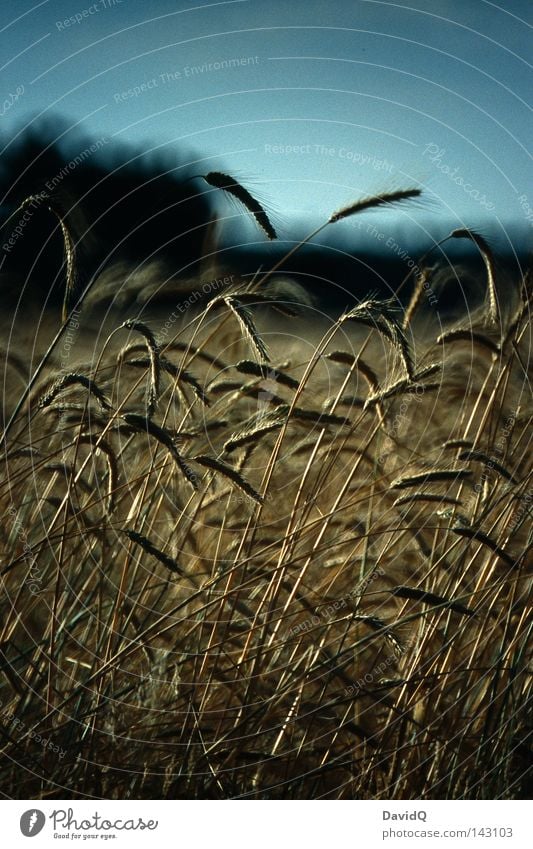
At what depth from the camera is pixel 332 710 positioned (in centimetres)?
197

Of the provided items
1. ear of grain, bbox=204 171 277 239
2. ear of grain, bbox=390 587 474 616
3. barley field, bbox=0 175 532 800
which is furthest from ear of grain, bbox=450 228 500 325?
ear of grain, bbox=390 587 474 616

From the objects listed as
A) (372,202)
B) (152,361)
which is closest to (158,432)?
(152,361)

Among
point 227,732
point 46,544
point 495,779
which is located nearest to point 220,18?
point 46,544

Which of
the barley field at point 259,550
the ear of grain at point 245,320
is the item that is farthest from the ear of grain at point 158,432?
the ear of grain at point 245,320

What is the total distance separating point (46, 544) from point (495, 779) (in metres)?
1.17

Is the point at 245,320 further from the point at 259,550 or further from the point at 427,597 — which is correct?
the point at 427,597

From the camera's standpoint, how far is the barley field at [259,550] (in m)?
1.84

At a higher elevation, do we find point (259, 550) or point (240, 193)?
point (240, 193)

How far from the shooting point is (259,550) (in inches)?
77.2

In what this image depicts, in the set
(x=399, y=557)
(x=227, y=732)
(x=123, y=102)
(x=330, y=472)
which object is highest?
(x=123, y=102)

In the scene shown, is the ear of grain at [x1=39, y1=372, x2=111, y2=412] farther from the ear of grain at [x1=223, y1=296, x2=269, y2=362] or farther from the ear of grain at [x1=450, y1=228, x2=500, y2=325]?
the ear of grain at [x1=450, y1=228, x2=500, y2=325]

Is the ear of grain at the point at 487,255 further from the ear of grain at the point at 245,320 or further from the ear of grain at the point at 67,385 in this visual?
the ear of grain at the point at 67,385

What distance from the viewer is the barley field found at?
72.4 inches

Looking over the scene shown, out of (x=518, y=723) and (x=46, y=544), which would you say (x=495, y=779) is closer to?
(x=518, y=723)
